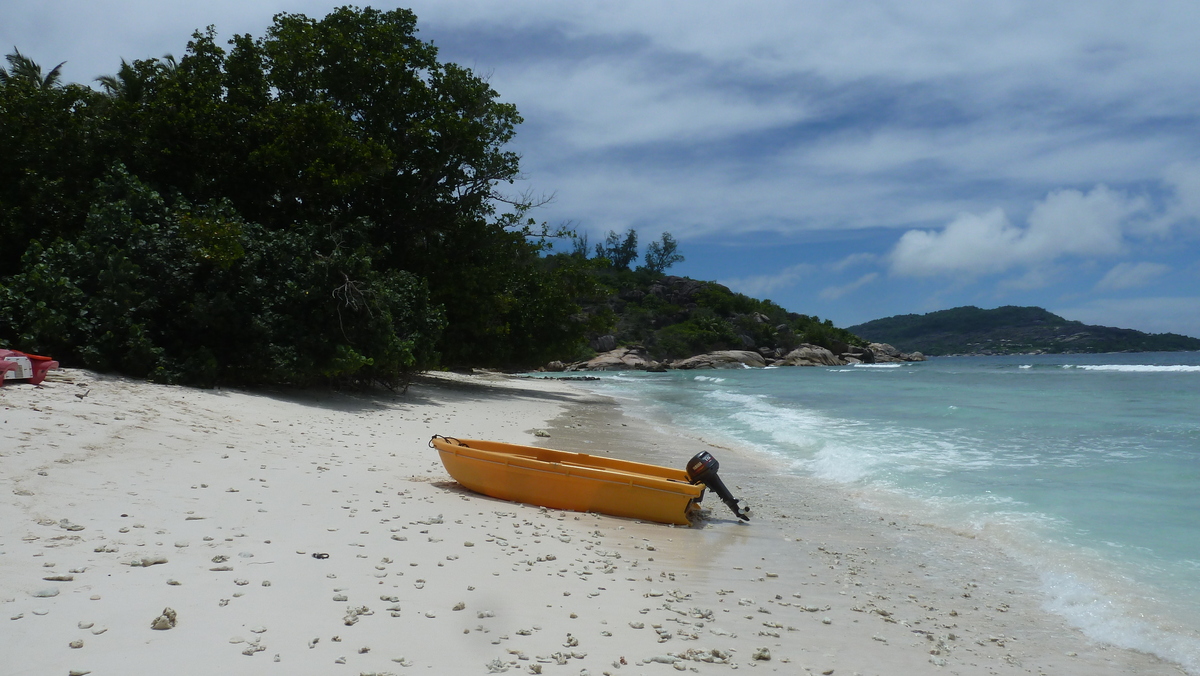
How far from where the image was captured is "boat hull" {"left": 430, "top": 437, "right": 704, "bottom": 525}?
7328mm

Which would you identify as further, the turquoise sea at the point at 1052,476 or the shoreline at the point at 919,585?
the turquoise sea at the point at 1052,476

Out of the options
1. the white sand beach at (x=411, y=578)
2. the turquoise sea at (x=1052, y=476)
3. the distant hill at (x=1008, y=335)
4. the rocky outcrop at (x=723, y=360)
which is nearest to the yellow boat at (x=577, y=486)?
the white sand beach at (x=411, y=578)

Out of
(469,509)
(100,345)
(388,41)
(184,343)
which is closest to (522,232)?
(388,41)

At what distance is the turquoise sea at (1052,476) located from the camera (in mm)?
5816

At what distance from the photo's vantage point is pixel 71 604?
354 cm

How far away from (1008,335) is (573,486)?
5991 inches

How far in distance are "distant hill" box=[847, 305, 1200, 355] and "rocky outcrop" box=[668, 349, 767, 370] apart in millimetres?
78144

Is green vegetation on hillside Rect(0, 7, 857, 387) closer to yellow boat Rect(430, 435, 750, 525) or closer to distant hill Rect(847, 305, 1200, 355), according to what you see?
yellow boat Rect(430, 435, 750, 525)

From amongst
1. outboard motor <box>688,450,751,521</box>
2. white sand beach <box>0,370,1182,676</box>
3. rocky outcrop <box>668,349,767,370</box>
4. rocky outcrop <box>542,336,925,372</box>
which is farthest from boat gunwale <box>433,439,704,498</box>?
rocky outcrop <box>668,349,767,370</box>

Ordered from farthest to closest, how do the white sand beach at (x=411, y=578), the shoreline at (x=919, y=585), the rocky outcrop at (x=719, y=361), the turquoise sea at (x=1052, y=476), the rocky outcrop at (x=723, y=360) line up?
the rocky outcrop at (x=719, y=361), the rocky outcrop at (x=723, y=360), the turquoise sea at (x=1052, y=476), the shoreline at (x=919, y=585), the white sand beach at (x=411, y=578)

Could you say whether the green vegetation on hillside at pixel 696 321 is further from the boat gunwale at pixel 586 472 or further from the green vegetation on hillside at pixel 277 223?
the boat gunwale at pixel 586 472

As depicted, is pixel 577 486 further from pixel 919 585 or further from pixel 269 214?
pixel 269 214

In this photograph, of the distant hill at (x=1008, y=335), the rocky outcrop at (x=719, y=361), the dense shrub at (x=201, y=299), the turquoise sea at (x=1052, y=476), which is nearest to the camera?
the turquoise sea at (x=1052, y=476)

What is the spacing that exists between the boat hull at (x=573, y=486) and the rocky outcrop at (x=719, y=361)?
64.2 m
